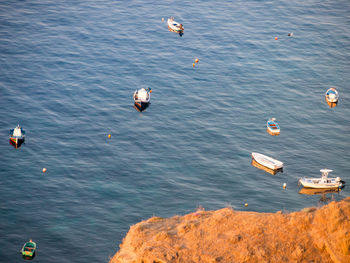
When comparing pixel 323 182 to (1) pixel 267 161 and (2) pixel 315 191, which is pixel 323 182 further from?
(1) pixel 267 161

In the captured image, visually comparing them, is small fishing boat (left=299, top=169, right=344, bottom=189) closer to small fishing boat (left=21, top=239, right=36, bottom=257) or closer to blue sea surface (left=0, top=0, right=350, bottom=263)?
blue sea surface (left=0, top=0, right=350, bottom=263)

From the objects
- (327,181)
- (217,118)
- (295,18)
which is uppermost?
(295,18)

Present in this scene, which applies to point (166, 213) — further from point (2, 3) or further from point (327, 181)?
point (2, 3)

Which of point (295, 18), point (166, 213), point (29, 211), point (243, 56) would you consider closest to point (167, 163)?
point (166, 213)

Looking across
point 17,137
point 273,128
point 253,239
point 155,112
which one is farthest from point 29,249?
point 273,128

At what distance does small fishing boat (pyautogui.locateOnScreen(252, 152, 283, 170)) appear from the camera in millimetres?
71787

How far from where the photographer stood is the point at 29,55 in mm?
102438

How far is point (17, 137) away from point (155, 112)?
79.4ft

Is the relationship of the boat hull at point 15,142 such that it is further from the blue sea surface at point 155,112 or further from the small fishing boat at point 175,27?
the small fishing boat at point 175,27

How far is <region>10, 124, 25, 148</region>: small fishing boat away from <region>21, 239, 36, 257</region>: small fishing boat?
23.7m

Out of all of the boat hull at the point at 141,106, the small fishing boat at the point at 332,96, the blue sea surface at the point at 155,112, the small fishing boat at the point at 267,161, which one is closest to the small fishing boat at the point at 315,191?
the blue sea surface at the point at 155,112

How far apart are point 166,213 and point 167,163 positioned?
12.5 meters

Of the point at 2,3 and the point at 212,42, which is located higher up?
the point at 2,3

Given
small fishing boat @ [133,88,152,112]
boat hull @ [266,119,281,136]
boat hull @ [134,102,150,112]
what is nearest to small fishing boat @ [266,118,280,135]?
boat hull @ [266,119,281,136]
